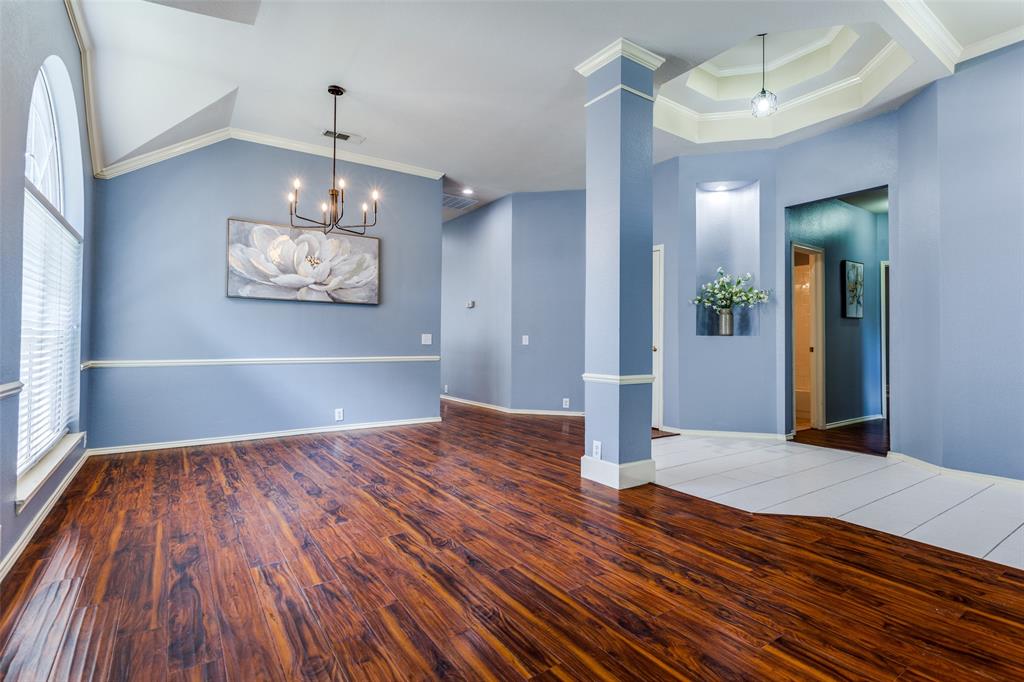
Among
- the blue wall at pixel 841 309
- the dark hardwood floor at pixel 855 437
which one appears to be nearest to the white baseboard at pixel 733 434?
the dark hardwood floor at pixel 855 437

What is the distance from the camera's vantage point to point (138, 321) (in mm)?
4039

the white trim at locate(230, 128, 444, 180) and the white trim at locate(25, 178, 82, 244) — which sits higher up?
the white trim at locate(230, 128, 444, 180)

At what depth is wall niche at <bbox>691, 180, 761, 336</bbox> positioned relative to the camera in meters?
5.00

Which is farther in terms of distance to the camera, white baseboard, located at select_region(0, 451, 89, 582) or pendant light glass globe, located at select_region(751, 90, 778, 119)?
pendant light glass globe, located at select_region(751, 90, 778, 119)

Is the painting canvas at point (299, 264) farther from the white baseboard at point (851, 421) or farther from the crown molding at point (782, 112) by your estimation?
the white baseboard at point (851, 421)

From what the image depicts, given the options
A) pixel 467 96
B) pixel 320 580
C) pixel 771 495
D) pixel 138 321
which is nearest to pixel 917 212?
pixel 771 495

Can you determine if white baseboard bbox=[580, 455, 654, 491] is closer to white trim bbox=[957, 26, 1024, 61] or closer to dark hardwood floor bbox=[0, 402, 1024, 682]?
dark hardwood floor bbox=[0, 402, 1024, 682]

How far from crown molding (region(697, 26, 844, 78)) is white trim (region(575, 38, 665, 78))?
2.68ft

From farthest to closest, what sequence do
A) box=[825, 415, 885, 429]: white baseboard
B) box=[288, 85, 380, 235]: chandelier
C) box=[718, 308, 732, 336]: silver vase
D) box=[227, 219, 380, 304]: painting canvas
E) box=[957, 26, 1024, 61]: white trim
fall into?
box=[825, 415, 885, 429]: white baseboard → box=[718, 308, 732, 336]: silver vase → box=[227, 219, 380, 304]: painting canvas → box=[288, 85, 380, 235]: chandelier → box=[957, 26, 1024, 61]: white trim

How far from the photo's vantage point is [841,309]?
554cm

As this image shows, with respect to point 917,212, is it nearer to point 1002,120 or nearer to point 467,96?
point 1002,120

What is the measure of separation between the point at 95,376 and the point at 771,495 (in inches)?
201

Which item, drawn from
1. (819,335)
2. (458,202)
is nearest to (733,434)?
(819,335)

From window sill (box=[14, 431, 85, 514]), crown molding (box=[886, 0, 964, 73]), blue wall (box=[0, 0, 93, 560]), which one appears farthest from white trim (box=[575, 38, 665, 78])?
window sill (box=[14, 431, 85, 514])
